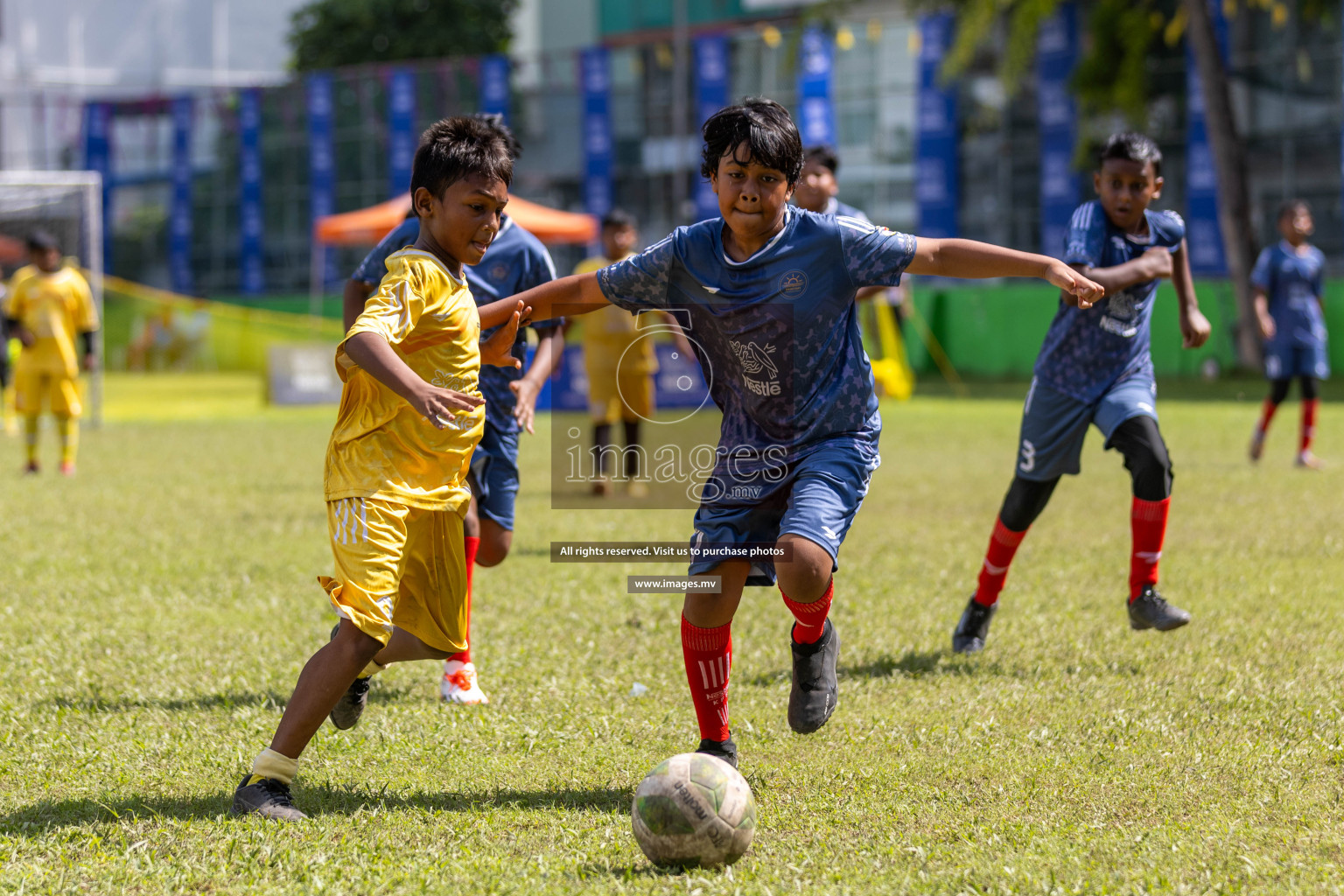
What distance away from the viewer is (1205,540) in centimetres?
848

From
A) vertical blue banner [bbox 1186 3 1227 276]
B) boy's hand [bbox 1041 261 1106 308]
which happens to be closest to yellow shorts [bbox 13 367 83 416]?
boy's hand [bbox 1041 261 1106 308]

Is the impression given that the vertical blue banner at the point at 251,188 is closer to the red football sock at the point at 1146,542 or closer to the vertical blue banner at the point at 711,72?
the vertical blue banner at the point at 711,72

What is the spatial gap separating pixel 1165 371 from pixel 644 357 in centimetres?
1701

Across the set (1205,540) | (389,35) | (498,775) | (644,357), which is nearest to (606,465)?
(644,357)

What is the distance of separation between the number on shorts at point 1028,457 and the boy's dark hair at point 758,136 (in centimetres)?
221

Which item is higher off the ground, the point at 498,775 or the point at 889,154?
the point at 889,154

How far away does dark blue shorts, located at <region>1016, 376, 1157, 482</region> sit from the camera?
5.57 m

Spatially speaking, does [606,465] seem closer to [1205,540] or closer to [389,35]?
[1205,540]

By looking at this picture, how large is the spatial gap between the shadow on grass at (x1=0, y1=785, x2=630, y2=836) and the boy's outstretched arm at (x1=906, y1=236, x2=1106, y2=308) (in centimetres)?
169

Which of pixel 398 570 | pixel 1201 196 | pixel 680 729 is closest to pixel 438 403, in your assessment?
pixel 398 570

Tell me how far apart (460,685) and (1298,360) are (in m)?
9.64

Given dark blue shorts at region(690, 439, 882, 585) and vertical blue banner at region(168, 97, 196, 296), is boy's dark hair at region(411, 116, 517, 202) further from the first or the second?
vertical blue banner at region(168, 97, 196, 296)

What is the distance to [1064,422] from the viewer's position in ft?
18.6

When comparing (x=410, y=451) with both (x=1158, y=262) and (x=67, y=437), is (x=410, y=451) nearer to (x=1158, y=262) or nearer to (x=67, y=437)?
(x=1158, y=262)
